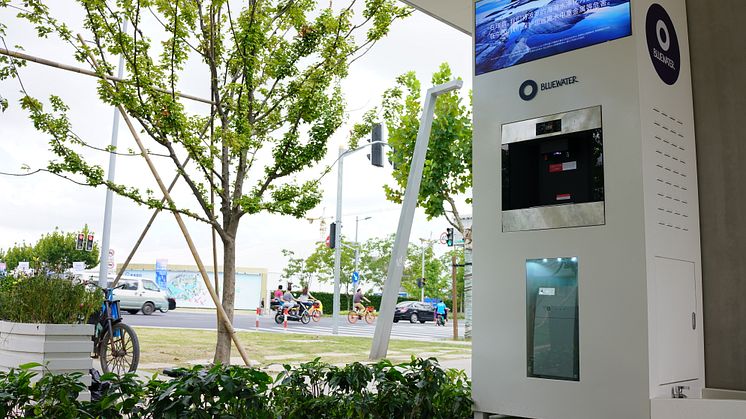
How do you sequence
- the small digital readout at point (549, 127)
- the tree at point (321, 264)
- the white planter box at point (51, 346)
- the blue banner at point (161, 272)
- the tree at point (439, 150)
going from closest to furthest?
the small digital readout at point (549, 127)
the white planter box at point (51, 346)
the tree at point (439, 150)
the blue banner at point (161, 272)
the tree at point (321, 264)

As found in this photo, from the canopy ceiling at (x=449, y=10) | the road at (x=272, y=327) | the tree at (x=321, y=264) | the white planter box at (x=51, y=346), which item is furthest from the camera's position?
the tree at (x=321, y=264)

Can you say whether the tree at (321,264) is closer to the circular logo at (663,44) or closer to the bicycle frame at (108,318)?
the bicycle frame at (108,318)

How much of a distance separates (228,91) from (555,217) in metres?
4.23

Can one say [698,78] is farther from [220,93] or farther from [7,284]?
[220,93]

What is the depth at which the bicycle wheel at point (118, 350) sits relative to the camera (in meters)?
4.59

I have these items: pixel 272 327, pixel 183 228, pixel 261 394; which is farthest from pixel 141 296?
pixel 261 394

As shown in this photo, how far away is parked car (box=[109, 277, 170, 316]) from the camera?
13866 millimetres

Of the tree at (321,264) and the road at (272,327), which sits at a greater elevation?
the tree at (321,264)

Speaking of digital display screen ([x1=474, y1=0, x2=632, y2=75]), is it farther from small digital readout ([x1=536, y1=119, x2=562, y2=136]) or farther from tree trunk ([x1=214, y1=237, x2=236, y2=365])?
tree trunk ([x1=214, y1=237, x2=236, y2=365])

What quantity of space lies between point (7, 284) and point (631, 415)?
273cm

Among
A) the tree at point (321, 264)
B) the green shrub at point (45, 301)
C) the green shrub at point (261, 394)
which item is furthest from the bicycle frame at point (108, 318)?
the tree at point (321, 264)

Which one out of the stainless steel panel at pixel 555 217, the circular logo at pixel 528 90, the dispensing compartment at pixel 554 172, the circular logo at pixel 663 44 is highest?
the circular logo at pixel 663 44

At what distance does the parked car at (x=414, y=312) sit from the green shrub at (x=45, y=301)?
16.6m

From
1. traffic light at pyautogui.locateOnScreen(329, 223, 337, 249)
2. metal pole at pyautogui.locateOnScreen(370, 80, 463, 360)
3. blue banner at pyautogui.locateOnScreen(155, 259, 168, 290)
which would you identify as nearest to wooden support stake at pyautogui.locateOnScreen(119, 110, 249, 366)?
metal pole at pyautogui.locateOnScreen(370, 80, 463, 360)
